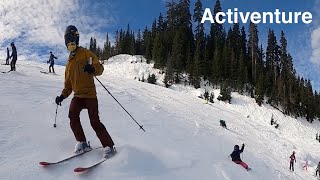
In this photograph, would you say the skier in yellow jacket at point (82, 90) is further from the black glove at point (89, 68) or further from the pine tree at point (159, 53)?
→ the pine tree at point (159, 53)

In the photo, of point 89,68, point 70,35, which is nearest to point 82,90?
point 89,68

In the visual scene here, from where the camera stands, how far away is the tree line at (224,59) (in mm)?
47062

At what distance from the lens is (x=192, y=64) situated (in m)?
50.6

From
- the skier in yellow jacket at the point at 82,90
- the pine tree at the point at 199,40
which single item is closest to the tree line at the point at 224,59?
the pine tree at the point at 199,40

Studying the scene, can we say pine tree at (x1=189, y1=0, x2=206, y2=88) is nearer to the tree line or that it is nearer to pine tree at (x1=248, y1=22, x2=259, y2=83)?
the tree line

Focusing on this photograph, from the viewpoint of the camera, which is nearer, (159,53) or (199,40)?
(159,53)

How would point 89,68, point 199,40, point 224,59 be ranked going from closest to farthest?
point 89,68, point 224,59, point 199,40

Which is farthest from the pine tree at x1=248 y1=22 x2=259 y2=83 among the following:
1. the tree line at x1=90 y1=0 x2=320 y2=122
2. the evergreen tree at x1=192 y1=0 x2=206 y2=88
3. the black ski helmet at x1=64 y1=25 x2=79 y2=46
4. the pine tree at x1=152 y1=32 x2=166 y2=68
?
the black ski helmet at x1=64 y1=25 x2=79 y2=46

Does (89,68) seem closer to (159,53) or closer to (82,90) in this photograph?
(82,90)

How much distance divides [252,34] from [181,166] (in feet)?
204

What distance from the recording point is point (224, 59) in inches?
2104

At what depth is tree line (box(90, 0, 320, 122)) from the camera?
4706cm

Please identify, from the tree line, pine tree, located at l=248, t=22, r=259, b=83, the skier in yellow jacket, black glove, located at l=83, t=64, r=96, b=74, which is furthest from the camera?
pine tree, located at l=248, t=22, r=259, b=83

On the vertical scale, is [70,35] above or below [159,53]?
below
